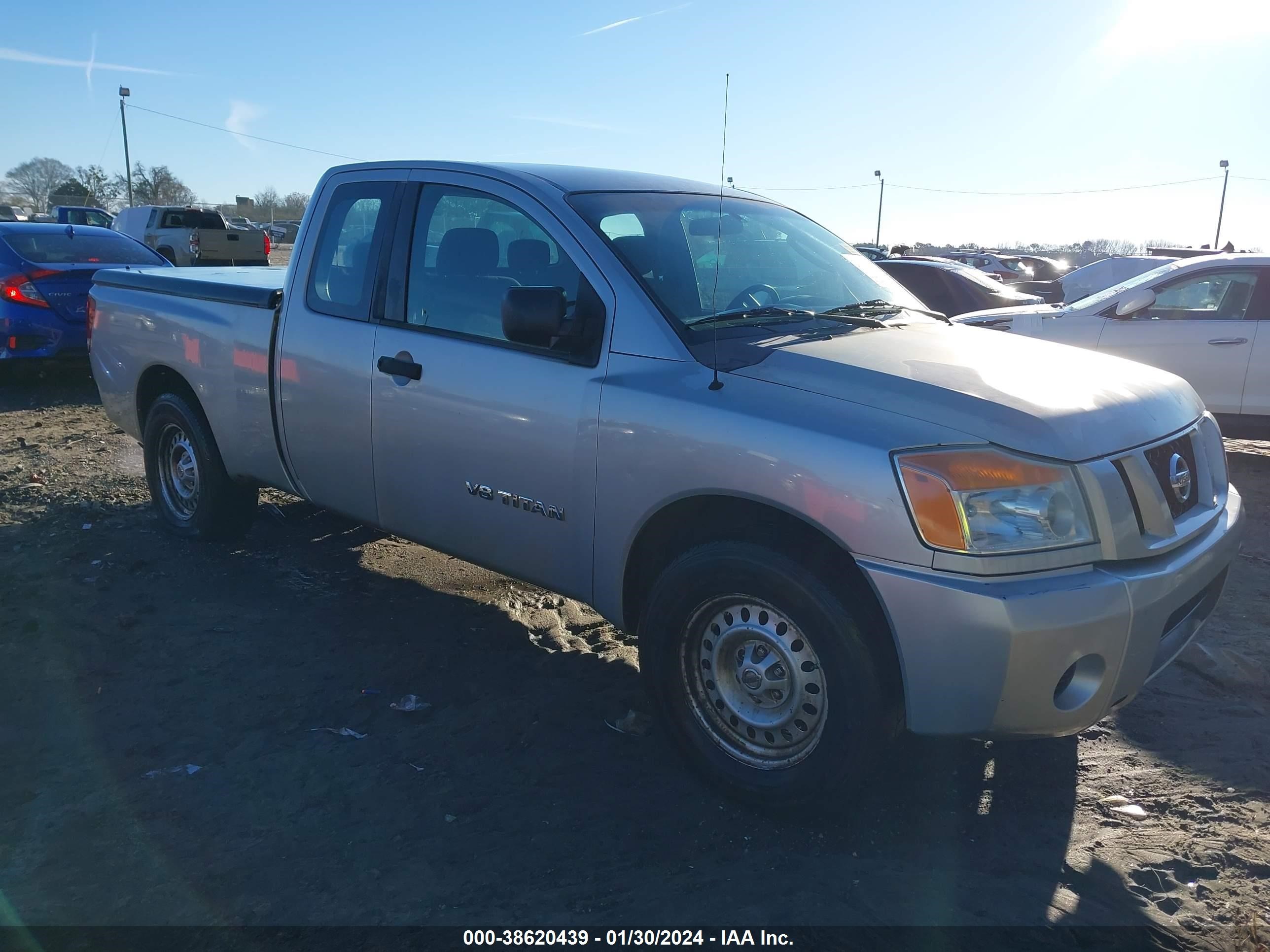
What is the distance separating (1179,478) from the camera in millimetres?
3094

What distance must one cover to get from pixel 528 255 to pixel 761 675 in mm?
1820

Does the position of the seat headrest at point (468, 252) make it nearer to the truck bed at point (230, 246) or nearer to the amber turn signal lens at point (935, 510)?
the amber turn signal lens at point (935, 510)

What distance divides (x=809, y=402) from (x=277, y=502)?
4677 mm

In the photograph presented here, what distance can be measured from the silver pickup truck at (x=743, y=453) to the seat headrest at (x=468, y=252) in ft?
0.04

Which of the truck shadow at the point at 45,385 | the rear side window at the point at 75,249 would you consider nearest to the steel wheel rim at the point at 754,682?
the truck shadow at the point at 45,385

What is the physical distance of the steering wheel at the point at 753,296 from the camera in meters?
3.62

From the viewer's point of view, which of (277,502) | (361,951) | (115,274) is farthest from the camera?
(277,502)

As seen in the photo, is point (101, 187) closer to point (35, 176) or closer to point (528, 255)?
point (35, 176)

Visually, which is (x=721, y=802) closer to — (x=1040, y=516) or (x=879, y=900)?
(x=879, y=900)

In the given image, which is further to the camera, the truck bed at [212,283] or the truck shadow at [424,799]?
the truck bed at [212,283]

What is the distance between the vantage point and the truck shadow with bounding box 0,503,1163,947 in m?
2.71

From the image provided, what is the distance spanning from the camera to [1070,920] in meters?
2.64

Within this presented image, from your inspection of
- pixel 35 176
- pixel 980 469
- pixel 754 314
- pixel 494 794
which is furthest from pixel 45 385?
pixel 35 176

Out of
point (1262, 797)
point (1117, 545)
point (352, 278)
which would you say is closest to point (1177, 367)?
point (1262, 797)
